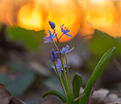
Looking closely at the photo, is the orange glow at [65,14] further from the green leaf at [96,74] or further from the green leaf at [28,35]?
the green leaf at [96,74]

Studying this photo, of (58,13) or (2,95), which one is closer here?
(2,95)

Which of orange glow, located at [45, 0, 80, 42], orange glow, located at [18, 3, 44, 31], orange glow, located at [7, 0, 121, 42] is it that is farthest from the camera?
orange glow, located at [45, 0, 80, 42]

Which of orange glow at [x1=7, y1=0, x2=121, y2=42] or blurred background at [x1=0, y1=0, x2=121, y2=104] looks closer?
blurred background at [x1=0, y1=0, x2=121, y2=104]

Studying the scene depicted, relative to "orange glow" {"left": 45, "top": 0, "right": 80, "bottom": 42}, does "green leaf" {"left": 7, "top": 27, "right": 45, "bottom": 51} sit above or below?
above

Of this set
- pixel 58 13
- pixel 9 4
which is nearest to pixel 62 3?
pixel 58 13

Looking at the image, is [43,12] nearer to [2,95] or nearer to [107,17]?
[107,17]

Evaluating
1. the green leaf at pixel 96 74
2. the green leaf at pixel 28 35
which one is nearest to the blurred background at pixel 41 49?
the green leaf at pixel 28 35

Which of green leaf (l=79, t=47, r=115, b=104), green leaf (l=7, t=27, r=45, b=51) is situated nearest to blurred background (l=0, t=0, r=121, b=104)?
green leaf (l=7, t=27, r=45, b=51)

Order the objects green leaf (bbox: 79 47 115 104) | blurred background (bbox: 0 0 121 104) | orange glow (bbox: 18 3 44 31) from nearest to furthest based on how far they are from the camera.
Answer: green leaf (bbox: 79 47 115 104)
blurred background (bbox: 0 0 121 104)
orange glow (bbox: 18 3 44 31)

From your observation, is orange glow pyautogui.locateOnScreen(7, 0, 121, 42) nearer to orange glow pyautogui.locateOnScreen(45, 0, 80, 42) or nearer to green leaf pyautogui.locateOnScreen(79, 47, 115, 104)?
orange glow pyautogui.locateOnScreen(45, 0, 80, 42)
